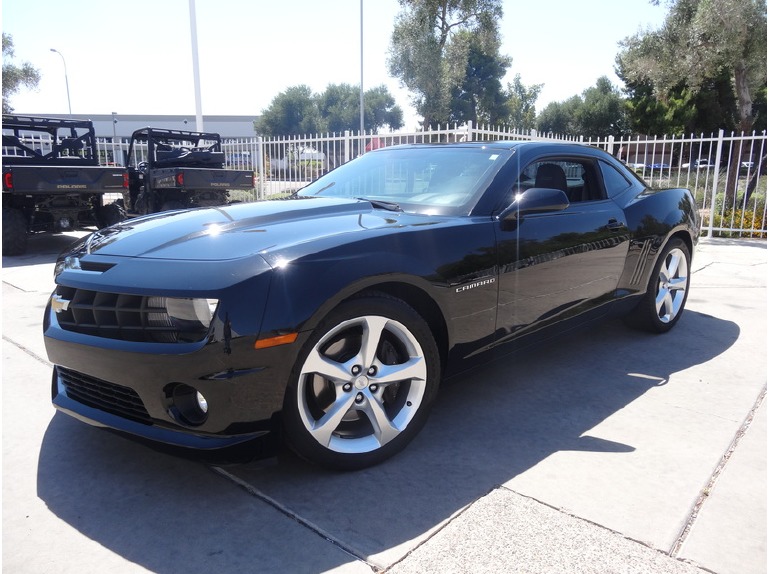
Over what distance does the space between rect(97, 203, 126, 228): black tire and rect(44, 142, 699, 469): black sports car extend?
7.03m

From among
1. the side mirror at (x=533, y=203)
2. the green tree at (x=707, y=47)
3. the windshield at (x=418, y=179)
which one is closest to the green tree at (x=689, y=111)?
the green tree at (x=707, y=47)

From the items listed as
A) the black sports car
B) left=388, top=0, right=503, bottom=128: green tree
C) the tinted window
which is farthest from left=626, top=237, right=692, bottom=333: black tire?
left=388, top=0, right=503, bottom=128: green tree

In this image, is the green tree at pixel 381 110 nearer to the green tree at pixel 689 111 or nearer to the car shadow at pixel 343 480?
the green tree at pixel 689 111

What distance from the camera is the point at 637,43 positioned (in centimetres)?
1538

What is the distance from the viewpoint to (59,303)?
2467mm

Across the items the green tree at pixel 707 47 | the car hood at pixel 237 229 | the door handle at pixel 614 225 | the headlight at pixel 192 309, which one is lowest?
the headlight at pixel 192 309

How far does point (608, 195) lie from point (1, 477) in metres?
3.85

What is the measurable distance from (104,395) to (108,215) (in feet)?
26.5

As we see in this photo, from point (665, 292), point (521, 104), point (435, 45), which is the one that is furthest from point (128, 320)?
point (521, 104)

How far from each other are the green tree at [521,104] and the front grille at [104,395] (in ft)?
174

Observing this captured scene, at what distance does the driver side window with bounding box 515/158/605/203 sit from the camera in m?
3.66

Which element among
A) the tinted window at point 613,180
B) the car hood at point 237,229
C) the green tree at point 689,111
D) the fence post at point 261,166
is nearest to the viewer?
the car hood at point 237,229

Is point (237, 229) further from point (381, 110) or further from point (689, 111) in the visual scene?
point (381, 110)

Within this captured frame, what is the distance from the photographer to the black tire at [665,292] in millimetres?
4406
